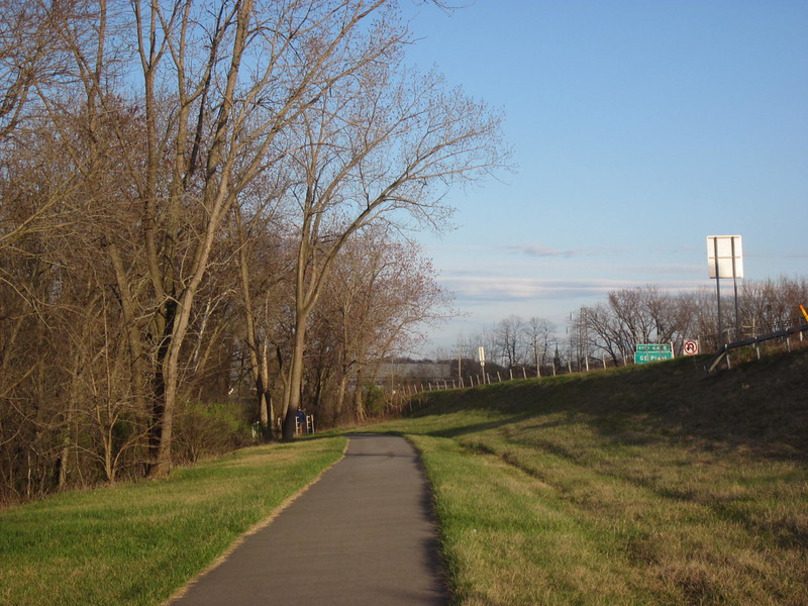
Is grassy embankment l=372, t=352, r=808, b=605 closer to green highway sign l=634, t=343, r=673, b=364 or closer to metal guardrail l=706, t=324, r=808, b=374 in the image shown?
metal guardrail l=706, t=324, r=808, b=374

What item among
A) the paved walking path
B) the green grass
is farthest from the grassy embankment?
the green grass

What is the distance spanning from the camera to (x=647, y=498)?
12883 millimetres

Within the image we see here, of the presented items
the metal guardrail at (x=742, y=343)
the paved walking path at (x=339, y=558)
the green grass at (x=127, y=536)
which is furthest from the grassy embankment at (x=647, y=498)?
the green grass at (x=127, y=536)

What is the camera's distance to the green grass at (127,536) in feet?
25.6

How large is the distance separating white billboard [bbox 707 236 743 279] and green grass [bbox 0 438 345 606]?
14849mm

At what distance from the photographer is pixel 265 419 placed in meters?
44.1

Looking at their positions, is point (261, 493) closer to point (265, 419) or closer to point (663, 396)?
point (663, 396)

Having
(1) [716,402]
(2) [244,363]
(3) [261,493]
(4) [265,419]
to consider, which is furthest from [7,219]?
(2) [244,363]

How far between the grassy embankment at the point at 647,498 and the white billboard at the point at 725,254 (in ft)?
10.8

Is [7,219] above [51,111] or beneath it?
beneath

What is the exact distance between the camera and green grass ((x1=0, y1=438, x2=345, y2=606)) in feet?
25.6

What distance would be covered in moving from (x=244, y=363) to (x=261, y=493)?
36.1 m

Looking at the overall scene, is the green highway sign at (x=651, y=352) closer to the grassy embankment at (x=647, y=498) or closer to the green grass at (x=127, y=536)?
the grassy embankment at (x=647, y=498)

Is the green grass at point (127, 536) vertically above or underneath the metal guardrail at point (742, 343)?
underneath
